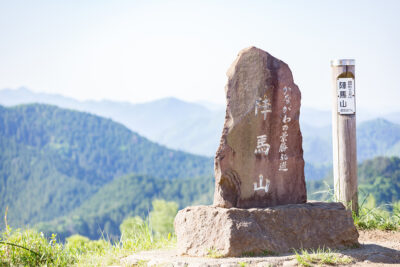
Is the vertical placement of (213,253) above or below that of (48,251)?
above

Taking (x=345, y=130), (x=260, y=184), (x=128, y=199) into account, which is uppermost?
(x=345, y=130)

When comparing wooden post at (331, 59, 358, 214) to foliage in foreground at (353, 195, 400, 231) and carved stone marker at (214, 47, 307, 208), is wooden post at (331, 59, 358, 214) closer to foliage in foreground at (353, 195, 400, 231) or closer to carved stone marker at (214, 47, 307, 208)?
foliage in foreground at (353, 195, 400, 231)

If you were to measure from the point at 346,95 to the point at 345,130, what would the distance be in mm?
453

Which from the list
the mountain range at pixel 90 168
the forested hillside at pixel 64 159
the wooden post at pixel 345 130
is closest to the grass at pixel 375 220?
the wooden post at pixel 345 130

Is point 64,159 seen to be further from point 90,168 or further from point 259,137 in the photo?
point 259,137

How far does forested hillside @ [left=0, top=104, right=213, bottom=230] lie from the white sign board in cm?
8009

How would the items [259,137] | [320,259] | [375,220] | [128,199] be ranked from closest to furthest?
[320,259], [259,137], [375,220], [128,199]

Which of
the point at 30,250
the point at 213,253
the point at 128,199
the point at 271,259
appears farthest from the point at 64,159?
the point at 271,259

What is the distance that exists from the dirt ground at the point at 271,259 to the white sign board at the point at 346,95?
170cm

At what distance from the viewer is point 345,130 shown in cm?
623

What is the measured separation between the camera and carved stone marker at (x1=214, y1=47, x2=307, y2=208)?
4863 millimetres

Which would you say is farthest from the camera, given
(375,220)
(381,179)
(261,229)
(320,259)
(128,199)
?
(128,199)

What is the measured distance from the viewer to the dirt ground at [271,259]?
4359 mm

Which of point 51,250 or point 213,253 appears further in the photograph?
point 51,250
